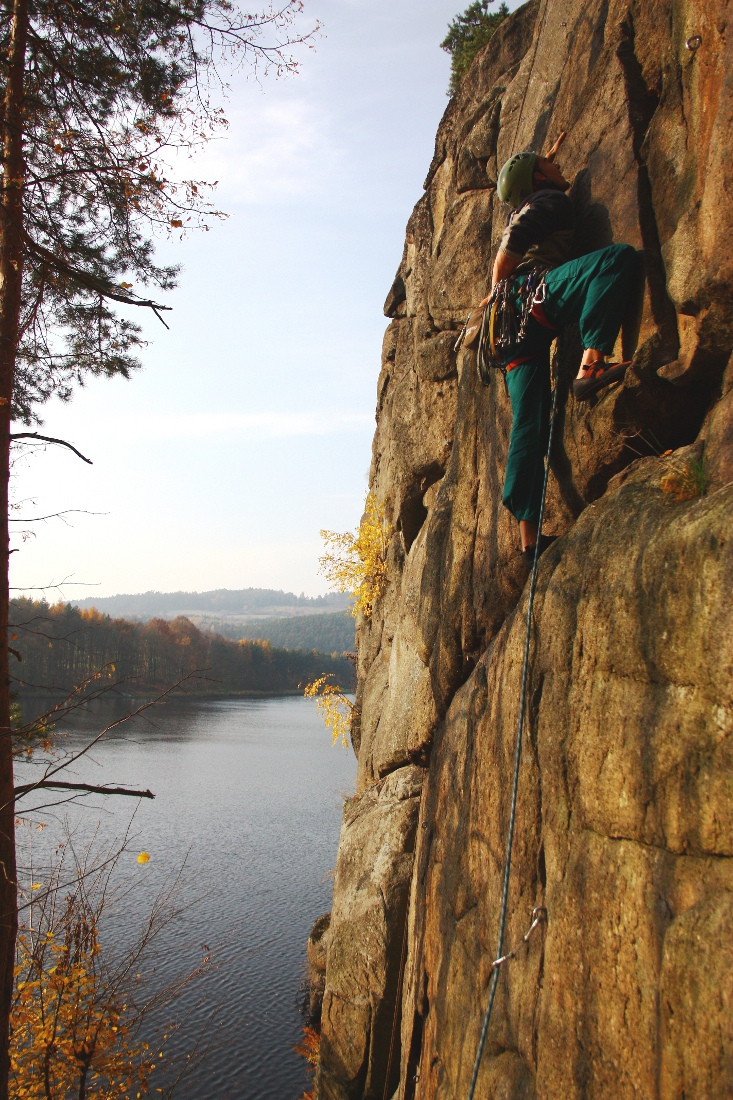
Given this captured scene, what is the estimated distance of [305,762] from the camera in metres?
39.2

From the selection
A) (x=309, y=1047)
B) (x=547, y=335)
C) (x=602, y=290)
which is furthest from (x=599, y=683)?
(x=309, y=1047)

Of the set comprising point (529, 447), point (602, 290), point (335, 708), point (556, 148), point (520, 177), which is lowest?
point (335, 708)

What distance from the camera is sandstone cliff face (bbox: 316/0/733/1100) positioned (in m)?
2.99

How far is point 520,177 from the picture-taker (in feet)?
18.0

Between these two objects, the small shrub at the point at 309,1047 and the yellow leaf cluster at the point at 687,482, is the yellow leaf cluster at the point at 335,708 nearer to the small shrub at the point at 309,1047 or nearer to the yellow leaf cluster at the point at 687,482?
the small shrub at the point at 309,1047

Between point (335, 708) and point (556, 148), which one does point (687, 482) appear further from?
point (335, 708)

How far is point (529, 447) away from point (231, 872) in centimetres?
1910

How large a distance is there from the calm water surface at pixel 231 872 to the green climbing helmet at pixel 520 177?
16.8 ft

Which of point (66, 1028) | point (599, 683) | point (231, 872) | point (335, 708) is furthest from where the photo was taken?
point (231, 872)

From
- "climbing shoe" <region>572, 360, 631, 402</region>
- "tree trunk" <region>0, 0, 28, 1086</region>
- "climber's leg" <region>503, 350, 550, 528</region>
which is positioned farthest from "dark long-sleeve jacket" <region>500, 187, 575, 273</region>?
"tree trunk" <region>0, 0, 28, 1086</region>

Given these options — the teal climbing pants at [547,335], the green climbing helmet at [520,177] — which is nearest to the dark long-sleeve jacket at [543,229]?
the green climbing helmet at [520,177]

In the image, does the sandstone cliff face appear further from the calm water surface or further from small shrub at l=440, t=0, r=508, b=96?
small shrub at l=440, t=0, r=508, b=96

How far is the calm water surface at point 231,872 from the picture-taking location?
1287cm

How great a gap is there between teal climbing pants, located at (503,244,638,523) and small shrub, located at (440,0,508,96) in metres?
9.83
